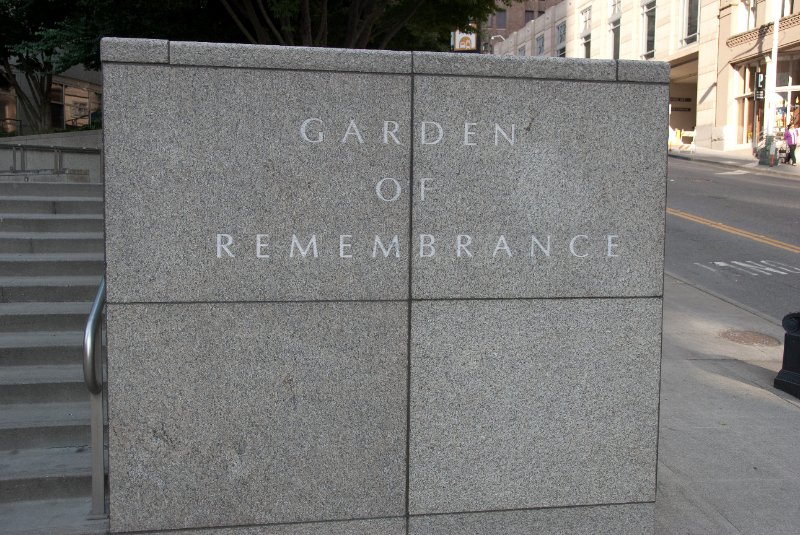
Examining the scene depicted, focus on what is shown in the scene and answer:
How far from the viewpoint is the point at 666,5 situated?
46.2m

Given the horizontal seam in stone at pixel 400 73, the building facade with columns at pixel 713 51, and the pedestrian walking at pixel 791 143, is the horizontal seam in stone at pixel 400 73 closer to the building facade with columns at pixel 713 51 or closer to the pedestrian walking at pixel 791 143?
the pedestrian walking at pixel 791 143

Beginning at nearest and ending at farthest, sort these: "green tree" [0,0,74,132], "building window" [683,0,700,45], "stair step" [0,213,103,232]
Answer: "stair step" [0,213,103,232] → "green tree" [0,0,74,132] → "building window" [683,0,700,45]

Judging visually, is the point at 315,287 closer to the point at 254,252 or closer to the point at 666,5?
the point at 254,252

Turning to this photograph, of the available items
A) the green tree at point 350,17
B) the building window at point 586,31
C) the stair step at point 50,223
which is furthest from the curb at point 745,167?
the stair step at point 50,223

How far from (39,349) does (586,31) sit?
57.9 metres

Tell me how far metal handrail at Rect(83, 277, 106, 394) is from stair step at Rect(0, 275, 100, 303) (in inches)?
107

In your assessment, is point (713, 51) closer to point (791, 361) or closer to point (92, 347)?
point (791, 361)

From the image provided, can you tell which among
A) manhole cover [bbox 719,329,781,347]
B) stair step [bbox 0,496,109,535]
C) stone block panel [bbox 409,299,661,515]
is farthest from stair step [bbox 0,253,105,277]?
manhole cover [bbox 719,329,781,347]

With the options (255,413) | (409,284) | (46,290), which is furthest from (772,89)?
(255,413)

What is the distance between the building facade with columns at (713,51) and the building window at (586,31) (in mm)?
147

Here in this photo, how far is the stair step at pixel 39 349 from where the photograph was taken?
5449 mm

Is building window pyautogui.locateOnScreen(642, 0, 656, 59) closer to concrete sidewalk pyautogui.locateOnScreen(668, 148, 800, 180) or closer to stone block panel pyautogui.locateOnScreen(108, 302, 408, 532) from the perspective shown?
concrete sidewalk pyautogui.locateOnScreen(668, 148, 800, 180)

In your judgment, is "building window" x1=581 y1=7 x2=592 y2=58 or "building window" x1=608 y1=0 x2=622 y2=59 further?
"building window" x1=581 y1=7 x2=592 y2=58

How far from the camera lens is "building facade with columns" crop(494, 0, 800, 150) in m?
36.1
